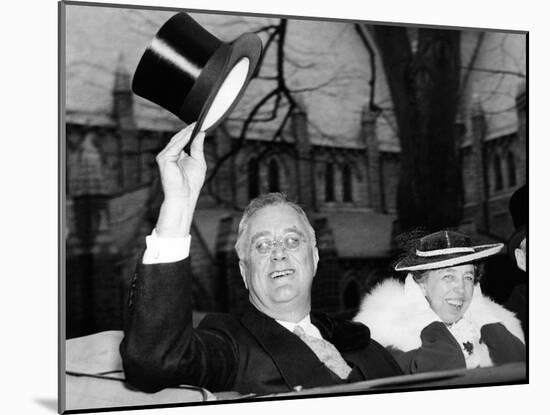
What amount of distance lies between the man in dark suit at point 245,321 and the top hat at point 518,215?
1.09 metres

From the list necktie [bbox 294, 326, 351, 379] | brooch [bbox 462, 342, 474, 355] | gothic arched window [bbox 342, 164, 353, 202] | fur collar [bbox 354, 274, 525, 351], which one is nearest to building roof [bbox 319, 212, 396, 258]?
gothic arched window [bbox 342, 164, 353, 202]

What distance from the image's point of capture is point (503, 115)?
6000mm

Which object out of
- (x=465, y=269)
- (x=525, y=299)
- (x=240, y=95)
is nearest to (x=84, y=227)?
(x=240, y=95)

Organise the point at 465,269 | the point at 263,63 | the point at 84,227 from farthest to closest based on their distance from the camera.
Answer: the point at 465,269
the point at 263,63
the point at 84,227

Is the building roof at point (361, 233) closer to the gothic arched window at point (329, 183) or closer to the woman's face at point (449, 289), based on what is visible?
the gothic arched window at point (329, 183)

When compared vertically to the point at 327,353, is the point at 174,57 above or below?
above

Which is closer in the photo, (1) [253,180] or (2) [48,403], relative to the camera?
(2) [48,403]

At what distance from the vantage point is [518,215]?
19.8 ft

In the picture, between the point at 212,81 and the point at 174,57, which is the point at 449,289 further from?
the point at 174,57

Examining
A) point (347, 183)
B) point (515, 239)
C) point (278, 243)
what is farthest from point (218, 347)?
point (515, 239)

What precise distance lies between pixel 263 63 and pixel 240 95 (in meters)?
0.23

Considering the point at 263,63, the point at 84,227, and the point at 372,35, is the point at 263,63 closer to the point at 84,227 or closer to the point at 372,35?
the point at 372,35

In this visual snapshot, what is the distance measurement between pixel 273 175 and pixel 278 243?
37 centimetres

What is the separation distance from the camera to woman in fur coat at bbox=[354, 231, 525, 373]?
5.64 meters
